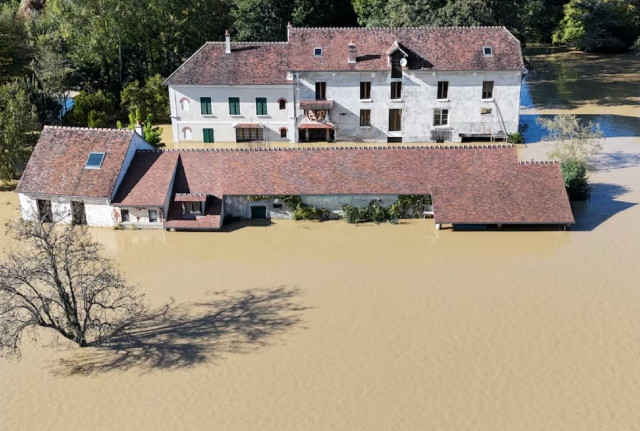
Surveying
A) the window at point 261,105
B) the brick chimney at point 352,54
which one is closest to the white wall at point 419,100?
the brick chimney at point 352,54

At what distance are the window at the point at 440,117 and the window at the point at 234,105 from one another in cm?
1380

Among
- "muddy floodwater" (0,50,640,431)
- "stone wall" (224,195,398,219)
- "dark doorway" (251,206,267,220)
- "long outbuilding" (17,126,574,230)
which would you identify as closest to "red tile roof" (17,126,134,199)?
"long outbuilding" (17,126,574,230)

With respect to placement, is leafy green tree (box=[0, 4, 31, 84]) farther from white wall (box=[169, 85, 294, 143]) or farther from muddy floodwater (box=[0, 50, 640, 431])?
muddy floodwater (box=[0, 50, 640, 431])

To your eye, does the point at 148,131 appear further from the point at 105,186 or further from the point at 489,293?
the point at 489,293

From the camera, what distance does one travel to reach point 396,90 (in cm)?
4700

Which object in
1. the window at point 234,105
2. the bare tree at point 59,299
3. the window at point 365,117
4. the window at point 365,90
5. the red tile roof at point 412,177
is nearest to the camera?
the bare tree at point 59,299

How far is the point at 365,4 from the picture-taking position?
69188 millimetres

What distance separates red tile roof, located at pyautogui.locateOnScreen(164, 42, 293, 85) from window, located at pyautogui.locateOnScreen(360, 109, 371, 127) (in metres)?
5.46

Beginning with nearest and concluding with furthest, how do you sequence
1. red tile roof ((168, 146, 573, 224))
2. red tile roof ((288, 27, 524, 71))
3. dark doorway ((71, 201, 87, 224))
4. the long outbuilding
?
red tile roof ((168, 146, 573, 224))
the long outbuilding
dark doorway ((71, 201, 87, 224))
red tile roof ((288, 27, 524, 71))

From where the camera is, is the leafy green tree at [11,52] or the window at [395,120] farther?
the leafy green tree at [11,52]

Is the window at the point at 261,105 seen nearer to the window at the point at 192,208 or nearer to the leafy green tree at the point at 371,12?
the window at the point at 192,208

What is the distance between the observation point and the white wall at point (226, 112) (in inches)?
1873

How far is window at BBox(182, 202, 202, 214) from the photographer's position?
3544cm

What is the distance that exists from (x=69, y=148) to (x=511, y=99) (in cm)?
2890
